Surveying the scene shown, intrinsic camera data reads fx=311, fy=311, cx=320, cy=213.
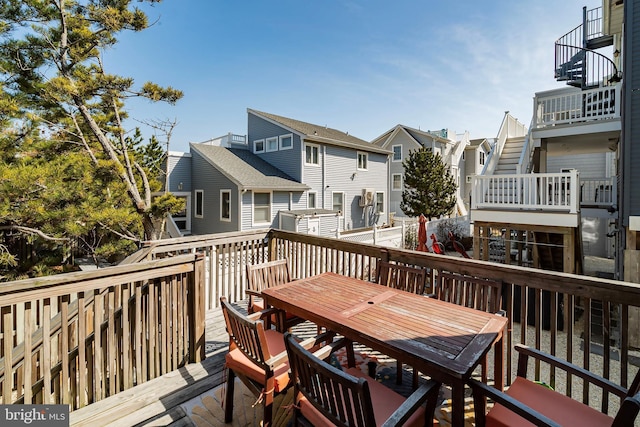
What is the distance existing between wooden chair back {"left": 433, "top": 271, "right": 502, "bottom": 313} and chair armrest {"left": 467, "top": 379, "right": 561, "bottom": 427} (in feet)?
3.04

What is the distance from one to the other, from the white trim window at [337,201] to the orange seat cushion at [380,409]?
46.7ft

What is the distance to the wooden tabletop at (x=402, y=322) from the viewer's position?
5.34 ft

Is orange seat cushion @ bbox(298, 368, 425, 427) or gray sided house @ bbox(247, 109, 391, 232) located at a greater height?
gray sided house @ bbox(247, 109, 391, 232)

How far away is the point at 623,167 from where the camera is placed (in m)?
5.87

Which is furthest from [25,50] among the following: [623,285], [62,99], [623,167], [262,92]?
[623,167]

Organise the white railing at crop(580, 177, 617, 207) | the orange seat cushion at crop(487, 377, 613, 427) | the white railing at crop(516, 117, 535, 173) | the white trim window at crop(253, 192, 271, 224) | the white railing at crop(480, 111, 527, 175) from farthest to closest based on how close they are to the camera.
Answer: the white trim window at crop(253, 192, 271, 224) → the white railing at crop(580, 177, 617, 207) → the white railing at crop(480, 111, 527, 175) → the white railing at crop(516, 117, 535, 173) → the orange seat cushion at crop(487, 377, 613, 427)

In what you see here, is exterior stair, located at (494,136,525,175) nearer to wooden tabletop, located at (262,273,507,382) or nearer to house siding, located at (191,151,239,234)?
wooden tabletop, located at (262,273,507,382)

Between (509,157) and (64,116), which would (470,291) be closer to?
(509,157)

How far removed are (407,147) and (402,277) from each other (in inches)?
762

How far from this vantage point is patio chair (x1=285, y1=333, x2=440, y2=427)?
1280mm

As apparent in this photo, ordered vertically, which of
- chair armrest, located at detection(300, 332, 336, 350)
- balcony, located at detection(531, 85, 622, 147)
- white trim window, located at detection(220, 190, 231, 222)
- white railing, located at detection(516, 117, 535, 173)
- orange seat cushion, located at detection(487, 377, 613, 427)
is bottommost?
orange seat cushion, located at detection(487, 377, 613, 427)

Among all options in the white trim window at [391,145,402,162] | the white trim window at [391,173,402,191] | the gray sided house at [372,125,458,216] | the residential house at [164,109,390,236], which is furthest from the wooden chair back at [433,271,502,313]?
the white trim window at [391,145,402,162]

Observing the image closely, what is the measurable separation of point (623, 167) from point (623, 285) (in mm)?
5699

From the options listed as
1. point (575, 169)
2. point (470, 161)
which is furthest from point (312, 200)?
point (470, 161)
